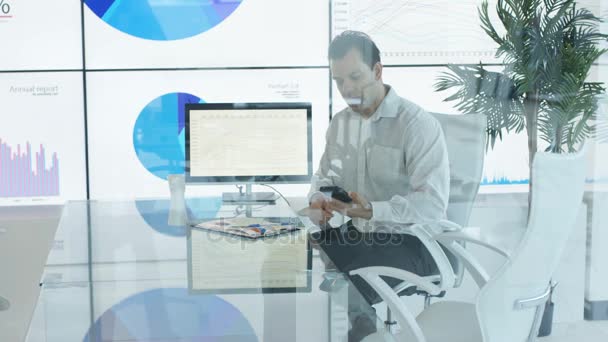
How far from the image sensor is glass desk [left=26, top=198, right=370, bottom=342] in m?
1.80

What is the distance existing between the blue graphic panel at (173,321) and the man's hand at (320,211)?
156cm

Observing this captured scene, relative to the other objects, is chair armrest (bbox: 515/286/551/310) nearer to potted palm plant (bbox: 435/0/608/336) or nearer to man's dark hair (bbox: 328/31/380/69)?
potted palm plant (bbox: 435/0/608/336)

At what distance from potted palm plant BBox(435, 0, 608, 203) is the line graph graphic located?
0.22 ft

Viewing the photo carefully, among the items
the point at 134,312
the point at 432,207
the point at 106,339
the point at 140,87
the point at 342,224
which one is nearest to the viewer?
the point at 106,339

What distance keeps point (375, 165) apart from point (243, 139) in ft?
2.23

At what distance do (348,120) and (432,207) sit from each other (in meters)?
0.69

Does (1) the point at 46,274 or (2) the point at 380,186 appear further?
(2) the point at 380,186

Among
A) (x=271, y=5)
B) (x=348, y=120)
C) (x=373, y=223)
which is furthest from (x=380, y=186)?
(x=271, y=5)

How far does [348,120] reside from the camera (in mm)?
3646

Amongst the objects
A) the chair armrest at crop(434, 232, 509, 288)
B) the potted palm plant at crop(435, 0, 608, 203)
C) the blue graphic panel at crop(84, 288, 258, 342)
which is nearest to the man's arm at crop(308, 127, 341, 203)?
the potted palm plant at crop(435, 0, 608, 203)

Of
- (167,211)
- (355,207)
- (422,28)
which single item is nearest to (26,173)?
(167,211)

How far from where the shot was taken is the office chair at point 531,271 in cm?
184

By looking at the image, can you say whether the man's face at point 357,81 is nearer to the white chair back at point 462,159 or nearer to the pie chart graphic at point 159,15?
the white chair back at point 462,159

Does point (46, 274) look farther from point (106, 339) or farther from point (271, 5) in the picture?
point (271, 5)
